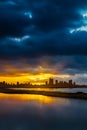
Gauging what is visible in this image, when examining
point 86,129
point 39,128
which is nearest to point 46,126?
point 39,128

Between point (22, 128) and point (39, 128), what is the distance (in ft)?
4.52

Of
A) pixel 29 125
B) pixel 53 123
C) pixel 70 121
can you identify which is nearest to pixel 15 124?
pixel 29 125

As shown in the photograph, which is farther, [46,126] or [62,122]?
[62,122]

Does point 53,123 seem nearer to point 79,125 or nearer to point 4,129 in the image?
point 79,125

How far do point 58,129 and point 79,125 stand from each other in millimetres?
2659

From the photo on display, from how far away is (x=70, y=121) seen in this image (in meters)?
31.2

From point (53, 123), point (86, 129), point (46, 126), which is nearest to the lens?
point (86, 129)

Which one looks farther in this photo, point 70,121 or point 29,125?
point 70,121

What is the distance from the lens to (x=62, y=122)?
30.4 metres

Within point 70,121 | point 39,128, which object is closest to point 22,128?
point 39,128

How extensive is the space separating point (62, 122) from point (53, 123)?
1.07 m

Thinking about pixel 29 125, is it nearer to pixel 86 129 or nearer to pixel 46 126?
pixel 46 126

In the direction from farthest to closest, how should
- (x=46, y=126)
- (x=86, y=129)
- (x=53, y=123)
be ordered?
1. (x=53, y=123)
2. (x=46, y=126)
3. (x=86, y=129)

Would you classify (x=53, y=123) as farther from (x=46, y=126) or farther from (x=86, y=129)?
(x=86, y=129)
